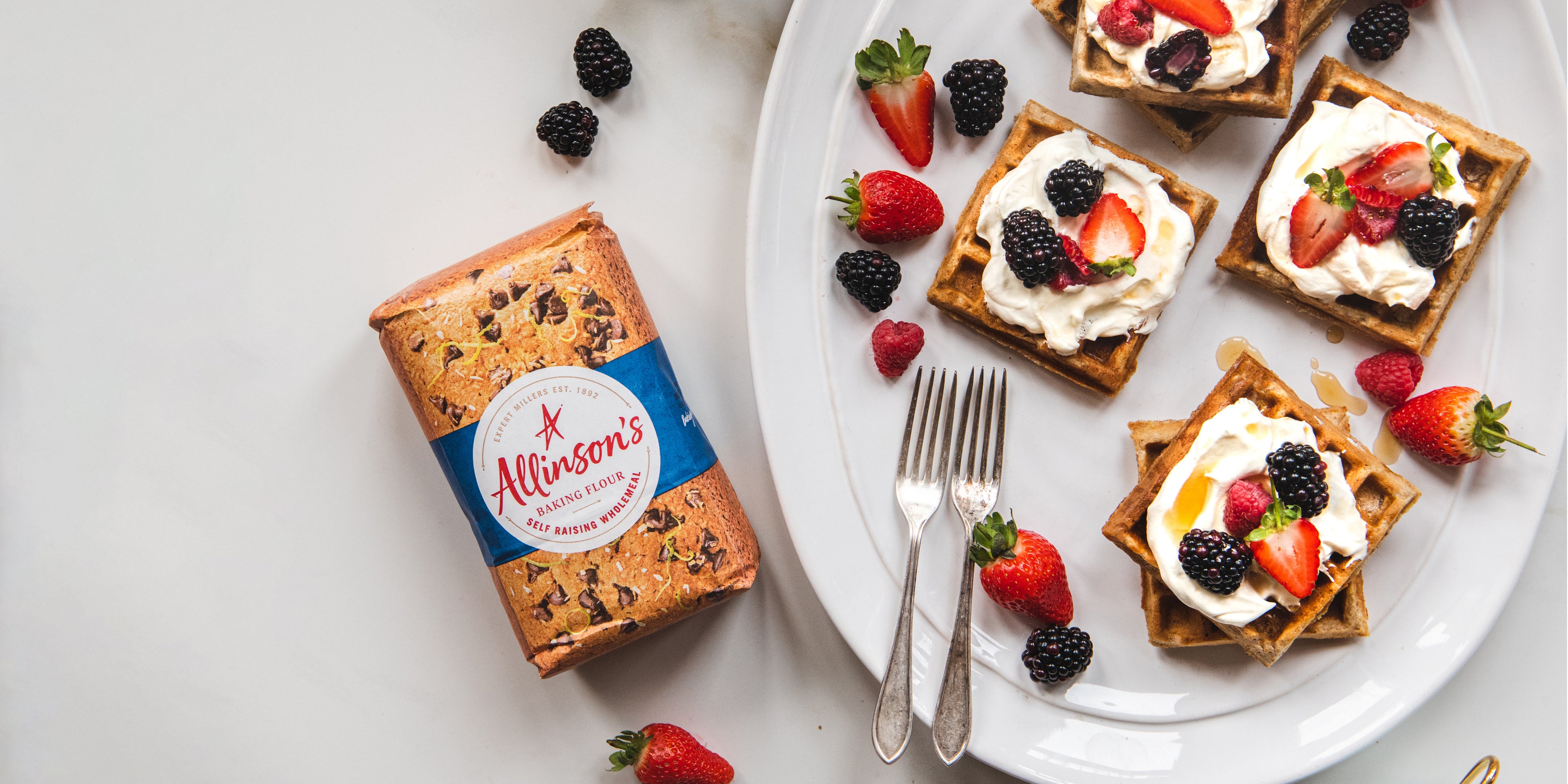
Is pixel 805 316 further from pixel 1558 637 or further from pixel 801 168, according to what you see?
pixel 1558 637

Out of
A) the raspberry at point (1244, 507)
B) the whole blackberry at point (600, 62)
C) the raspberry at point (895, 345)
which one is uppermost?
the whole blackberry at point (600, 62)

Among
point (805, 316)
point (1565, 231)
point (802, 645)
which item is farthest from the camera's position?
point (802, 645)

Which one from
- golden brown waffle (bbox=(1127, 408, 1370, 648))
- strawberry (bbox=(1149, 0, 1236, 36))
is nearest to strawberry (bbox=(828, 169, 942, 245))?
strawberry (bbox=(1149, 0, 1236, 36))

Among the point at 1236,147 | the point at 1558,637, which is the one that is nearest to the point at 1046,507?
the point at 1236,147

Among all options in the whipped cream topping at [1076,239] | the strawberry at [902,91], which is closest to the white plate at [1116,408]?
the strawberry at [902,91]

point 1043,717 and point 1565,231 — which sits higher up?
point 1565,231

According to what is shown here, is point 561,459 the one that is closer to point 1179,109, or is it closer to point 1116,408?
point 1116,408

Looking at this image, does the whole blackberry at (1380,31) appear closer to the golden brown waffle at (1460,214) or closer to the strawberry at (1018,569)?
the golden brown waffle at (1460,214)
